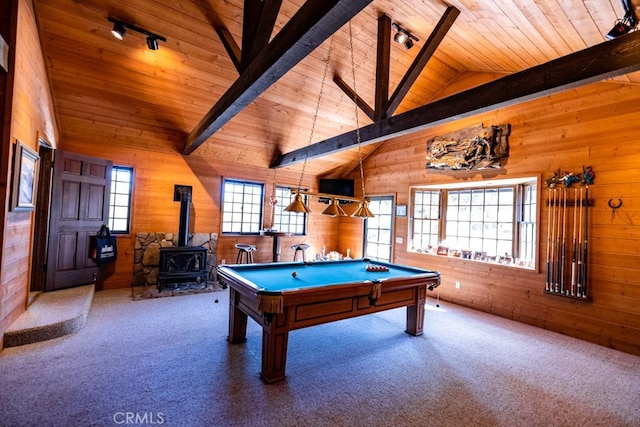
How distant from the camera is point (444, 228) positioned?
19.4 ft

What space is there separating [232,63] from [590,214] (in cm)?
543

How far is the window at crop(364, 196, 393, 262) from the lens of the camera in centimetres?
681

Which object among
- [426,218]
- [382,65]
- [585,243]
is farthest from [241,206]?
[585,243]

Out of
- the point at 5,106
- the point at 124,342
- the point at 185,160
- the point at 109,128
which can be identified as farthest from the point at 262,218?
the point at 5,106

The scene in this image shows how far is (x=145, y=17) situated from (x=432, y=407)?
5080 mm

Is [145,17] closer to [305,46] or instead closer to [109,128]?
[109,128]

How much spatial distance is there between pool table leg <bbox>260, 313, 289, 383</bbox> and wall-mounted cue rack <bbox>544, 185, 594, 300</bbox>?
12.8 feet

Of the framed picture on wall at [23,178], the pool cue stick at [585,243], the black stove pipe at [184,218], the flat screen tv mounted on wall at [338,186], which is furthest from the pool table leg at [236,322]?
the flat screen tv mounted on wall at [338,186]

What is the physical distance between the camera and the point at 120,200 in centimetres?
541

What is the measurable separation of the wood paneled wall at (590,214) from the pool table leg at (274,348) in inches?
151

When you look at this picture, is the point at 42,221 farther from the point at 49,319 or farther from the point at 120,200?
the point at 49,319

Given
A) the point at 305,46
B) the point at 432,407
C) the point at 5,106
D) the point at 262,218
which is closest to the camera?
the point at 305,46

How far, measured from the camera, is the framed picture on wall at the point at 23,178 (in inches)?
112

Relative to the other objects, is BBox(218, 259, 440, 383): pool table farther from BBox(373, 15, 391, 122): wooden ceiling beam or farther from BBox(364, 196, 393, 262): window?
BBox(364, 196, 393, 262): window
